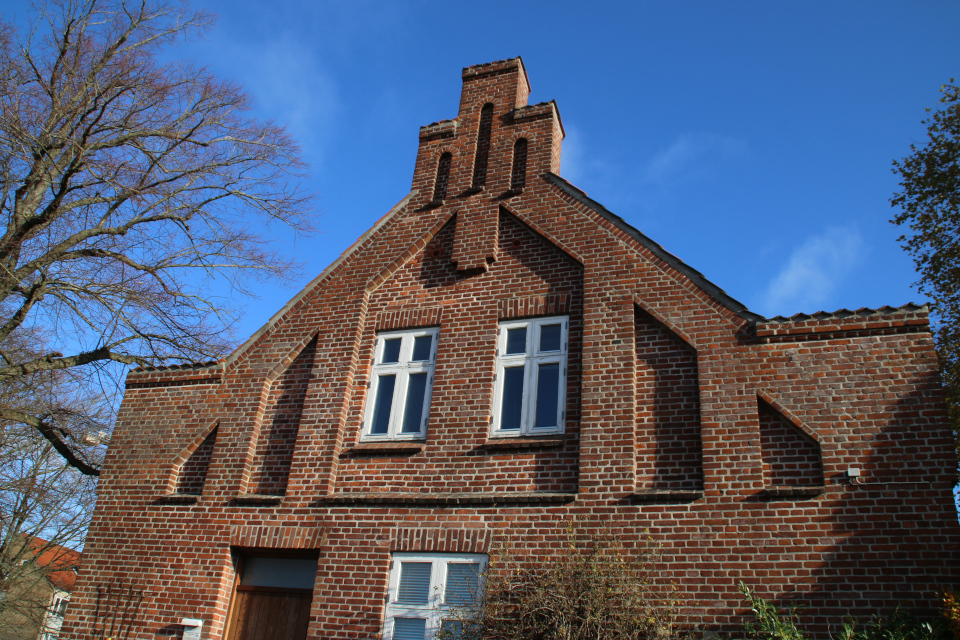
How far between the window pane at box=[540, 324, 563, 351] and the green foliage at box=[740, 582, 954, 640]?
3.86 meters

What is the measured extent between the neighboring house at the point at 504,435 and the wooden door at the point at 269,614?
4 centimetres

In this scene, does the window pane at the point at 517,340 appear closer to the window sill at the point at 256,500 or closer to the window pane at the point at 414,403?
the window pane at the point at 414,403

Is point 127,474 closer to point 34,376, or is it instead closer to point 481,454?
point 34,376

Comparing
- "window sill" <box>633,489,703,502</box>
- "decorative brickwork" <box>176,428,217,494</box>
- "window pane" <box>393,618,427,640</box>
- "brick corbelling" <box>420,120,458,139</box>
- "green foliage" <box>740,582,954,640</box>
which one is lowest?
"window pane" <box>393,618,427,640</box>

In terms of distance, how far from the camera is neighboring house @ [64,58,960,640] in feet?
24.7

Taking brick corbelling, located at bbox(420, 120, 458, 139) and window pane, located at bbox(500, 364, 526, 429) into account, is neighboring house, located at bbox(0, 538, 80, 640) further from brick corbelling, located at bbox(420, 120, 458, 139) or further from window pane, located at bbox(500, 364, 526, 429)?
brick corbelling, located at bbox(420, 120, 458, 139)

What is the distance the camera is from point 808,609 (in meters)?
7.08

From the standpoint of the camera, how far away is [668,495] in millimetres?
8023

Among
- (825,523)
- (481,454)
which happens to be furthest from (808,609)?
(481,454)

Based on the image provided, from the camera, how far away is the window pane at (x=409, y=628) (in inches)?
332

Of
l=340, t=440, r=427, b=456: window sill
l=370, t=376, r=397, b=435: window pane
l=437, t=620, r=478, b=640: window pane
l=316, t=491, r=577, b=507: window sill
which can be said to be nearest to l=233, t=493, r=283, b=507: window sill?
l=316, t=491, r=577, b=507: window sill

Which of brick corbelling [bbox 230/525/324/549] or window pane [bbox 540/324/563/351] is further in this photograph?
window pane [bbox 540/324/563/351]

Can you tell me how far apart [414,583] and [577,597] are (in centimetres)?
227

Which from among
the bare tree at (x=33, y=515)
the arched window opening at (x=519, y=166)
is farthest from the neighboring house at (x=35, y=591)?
the arched window opening at (x=519, y=166)
